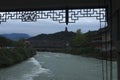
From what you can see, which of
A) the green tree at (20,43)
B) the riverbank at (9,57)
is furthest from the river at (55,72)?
the green tree at (20,43)

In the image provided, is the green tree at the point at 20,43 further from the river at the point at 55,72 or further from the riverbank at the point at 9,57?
the river at the point at 55,72

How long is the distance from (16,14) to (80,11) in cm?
80

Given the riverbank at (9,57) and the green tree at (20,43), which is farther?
the green tree at (20,43)

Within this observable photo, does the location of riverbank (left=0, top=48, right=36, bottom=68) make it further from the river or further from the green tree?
the green tree

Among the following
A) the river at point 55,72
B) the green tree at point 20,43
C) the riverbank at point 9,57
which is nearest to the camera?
the river at point 55,72

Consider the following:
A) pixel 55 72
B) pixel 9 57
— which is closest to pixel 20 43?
pixel 9 57

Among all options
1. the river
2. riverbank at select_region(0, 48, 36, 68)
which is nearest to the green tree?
riverbank at select_region(0, 48, 36, 68)

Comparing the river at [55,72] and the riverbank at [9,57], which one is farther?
the riverbank at [9,57]

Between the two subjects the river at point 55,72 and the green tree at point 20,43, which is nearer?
the river at point 55,72

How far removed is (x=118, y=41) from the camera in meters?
3.25

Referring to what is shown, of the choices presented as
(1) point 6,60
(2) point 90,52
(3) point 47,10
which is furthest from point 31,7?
(2) point 90,52

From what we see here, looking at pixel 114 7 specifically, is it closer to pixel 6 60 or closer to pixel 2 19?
pixel 2 19

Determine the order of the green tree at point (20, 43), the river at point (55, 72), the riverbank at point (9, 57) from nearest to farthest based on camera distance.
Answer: the river at point (55, 72)
the riverbank at point (9, 57)
the green tree at point (20, 43)

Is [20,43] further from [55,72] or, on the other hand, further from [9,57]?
[55,72]
